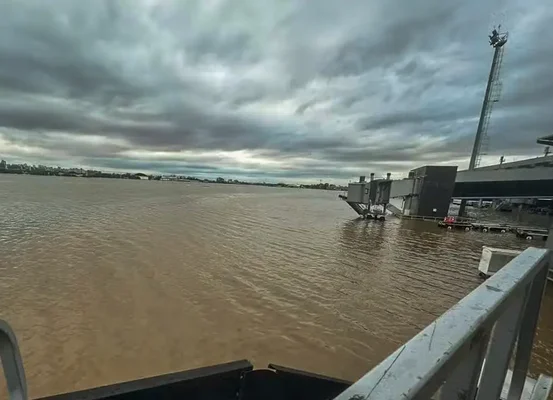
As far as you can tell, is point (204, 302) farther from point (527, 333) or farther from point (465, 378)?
point (465, 378)

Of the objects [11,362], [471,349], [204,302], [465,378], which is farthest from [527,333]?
[204,302]

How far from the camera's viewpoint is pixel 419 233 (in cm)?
2673

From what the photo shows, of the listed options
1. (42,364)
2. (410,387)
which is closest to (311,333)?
(42,364)

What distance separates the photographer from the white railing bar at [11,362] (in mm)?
1253

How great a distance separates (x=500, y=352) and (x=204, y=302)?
7.98 metres

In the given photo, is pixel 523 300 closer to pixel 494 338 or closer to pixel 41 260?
pixel 494 338

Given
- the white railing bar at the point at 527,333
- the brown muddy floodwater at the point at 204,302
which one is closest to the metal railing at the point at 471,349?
the white railing bar at the point at 527,333

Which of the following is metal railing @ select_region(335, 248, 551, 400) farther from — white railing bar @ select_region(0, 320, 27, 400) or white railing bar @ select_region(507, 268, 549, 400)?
white railing bar @ select_region(0, 320, 27, 400)

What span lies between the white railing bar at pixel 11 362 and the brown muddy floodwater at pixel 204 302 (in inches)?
182

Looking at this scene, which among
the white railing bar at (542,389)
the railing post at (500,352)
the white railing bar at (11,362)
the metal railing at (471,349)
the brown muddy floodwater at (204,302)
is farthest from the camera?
the brown muddy floodwater at (204,302)

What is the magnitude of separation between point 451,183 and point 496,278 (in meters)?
43.6

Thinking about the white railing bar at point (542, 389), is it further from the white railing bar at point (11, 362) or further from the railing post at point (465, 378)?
the white railing bar at point (11, 362)

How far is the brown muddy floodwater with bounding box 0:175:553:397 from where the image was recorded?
600cm

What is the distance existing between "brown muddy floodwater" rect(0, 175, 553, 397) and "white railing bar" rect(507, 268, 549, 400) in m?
4.60
